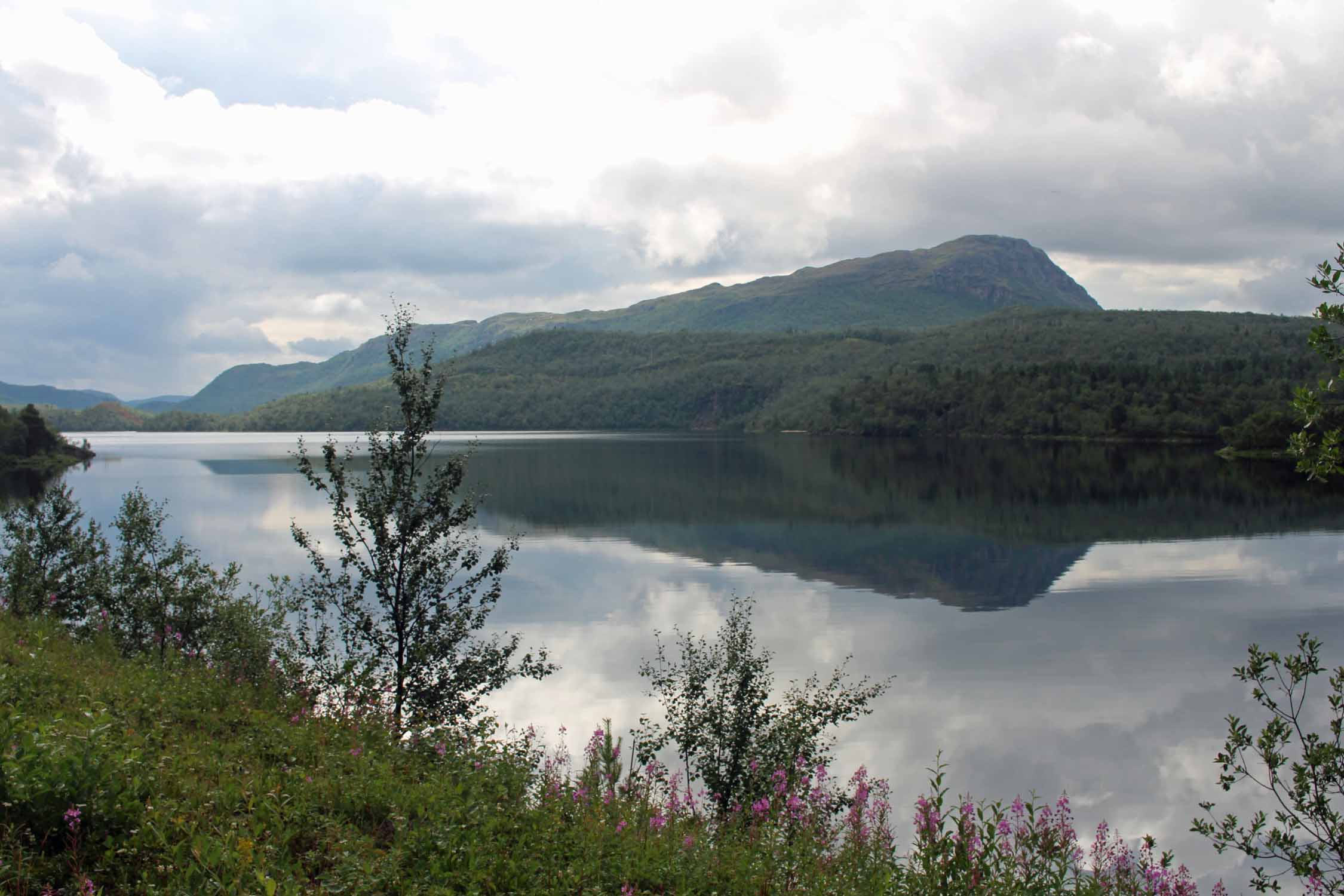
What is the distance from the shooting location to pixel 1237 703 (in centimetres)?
2492

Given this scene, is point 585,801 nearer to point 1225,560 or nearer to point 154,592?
point 154,592

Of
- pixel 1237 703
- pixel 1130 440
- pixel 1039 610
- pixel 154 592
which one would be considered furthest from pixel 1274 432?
pixel 154 592

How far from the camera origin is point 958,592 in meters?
41.8

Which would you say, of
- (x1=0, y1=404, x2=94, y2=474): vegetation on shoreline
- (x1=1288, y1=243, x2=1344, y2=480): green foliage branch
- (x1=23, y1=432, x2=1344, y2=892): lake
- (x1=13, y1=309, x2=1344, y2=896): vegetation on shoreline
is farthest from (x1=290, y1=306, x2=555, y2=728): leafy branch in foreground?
(x1=0, y1=404, x2=94, y2=474): vegetation on shoreline

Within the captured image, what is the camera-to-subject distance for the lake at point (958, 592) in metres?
21.3

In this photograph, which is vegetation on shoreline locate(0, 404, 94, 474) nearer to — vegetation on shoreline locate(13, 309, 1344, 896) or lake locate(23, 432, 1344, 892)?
lake locate(23, 432, 1344, 892)

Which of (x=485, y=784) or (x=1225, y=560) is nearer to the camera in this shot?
(x=485, y=784)

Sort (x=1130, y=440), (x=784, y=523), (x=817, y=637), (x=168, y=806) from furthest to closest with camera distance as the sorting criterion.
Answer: (x=1130, y=440) → (x=784, y=523) → (x=817, y=637) → (x=168, y=806)

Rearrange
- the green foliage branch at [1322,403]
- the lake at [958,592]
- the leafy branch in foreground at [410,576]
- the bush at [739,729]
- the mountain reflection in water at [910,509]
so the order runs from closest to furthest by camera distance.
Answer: the green foliage branch at [1322,403]
the bush at [739,729]
the leafy branch in foreground at [410,576]
the lake at [958,592]
the mountain reflection in water at [910,509]

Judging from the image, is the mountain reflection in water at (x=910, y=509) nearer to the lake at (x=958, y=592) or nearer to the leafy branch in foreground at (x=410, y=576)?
the lake at (x=958, y=592)

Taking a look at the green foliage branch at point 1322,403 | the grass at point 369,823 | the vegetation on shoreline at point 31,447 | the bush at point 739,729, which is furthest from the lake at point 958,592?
the vegetation on shoreline at point 31,447

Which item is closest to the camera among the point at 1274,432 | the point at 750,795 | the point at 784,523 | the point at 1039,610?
the point at 750,795

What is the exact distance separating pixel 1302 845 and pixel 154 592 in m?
23.1

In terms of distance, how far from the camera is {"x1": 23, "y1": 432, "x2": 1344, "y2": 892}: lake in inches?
838
